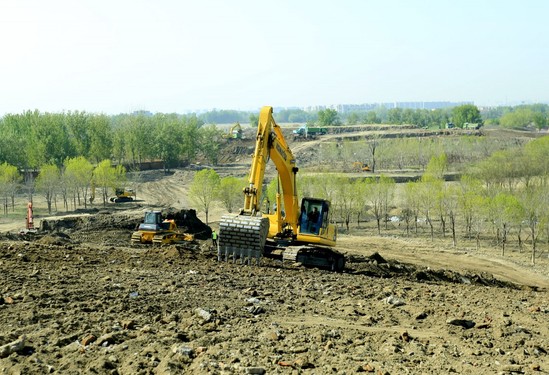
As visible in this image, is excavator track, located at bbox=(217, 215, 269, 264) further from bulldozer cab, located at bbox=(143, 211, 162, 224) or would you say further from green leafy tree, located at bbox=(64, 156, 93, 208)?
green leafy tree, located at bbox=(64, 156, 93, 208)

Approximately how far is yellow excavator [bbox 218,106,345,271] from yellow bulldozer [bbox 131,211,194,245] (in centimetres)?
542

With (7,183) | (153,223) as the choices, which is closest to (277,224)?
(153,223)

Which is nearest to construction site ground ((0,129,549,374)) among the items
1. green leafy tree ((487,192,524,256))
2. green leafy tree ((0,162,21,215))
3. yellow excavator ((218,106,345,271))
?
yellow excavator ((218,106,345,271))

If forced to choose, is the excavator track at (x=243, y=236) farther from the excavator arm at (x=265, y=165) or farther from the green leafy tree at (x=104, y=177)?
the green leafy tree at (x=104, y=177)

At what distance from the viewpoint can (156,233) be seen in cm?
2688

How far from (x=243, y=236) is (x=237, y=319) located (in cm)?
665

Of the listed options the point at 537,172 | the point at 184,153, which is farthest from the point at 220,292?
the point at 184,153

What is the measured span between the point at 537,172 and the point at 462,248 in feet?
71.0

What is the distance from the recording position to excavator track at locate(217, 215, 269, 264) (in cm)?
1956

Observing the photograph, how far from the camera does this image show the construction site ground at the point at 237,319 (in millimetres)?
10734

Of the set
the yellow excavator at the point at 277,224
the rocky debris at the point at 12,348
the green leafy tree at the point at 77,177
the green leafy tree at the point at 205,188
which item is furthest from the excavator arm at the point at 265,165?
the green leafy tree at the point at 77,177

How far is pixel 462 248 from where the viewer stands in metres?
40.2

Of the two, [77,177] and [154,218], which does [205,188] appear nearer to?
[77,177]

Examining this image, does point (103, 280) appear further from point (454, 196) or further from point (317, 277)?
point (454, 196)
